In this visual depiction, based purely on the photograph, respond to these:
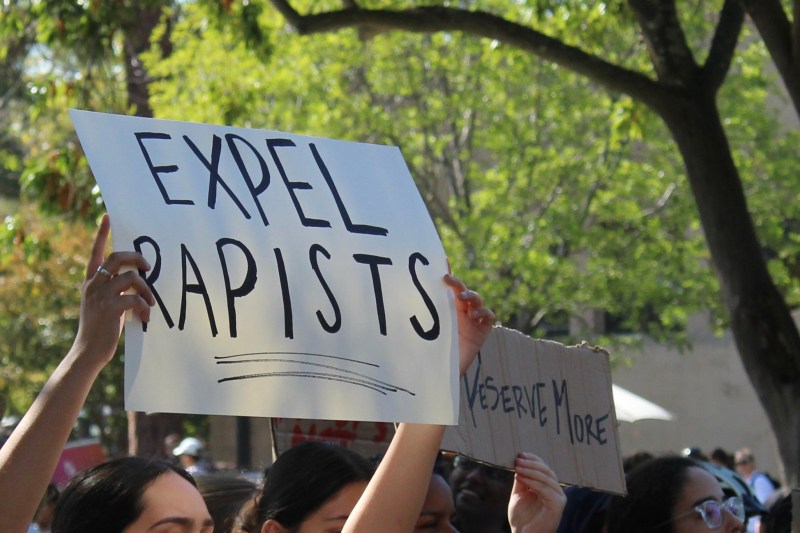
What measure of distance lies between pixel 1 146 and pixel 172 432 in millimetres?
9356

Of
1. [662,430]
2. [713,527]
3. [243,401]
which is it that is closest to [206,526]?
[243,401]

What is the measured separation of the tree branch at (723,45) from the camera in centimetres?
708

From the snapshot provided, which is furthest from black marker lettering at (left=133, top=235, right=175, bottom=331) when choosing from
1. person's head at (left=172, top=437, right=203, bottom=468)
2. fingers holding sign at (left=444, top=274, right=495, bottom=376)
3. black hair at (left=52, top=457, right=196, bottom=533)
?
person's head at (left=172, top=437, right=203, bottom=468)

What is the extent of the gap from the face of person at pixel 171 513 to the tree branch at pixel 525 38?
4614mm

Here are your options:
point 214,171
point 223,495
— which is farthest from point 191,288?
point 223,495

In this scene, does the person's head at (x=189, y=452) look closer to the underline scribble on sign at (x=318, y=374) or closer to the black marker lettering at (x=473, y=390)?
the black marker lettering at (x=473, y=390)

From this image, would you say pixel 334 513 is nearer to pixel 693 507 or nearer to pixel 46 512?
pixel 693 507

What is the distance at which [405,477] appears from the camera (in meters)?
2.86

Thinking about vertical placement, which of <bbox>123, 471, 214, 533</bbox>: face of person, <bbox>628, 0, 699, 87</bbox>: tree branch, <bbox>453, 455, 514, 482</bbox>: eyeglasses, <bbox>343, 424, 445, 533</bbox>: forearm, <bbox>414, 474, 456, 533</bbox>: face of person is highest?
<bbox>628, 0, 699, 87</bbox>: tree branch

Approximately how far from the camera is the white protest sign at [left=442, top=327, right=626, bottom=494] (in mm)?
3465

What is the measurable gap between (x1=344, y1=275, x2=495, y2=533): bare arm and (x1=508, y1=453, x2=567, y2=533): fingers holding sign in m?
0.52

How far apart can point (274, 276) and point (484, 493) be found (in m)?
2.55

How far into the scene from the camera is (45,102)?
8773 millimetres

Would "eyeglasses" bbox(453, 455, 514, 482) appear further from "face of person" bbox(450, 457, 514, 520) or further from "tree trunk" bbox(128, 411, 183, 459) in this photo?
"tree trunk" bbox(128, 411, 183, 459)
